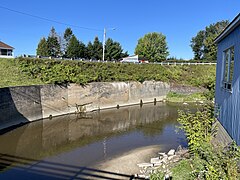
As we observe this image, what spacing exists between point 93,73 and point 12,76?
A: 7.60m

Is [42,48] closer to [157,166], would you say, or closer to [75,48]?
[75,48]

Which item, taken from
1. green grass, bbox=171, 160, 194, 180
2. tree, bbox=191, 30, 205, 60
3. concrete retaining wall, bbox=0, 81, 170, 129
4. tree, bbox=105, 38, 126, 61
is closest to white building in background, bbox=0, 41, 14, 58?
concrete retaining wall, bbox=0, 81, 170, 129

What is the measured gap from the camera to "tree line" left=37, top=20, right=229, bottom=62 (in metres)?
39.8

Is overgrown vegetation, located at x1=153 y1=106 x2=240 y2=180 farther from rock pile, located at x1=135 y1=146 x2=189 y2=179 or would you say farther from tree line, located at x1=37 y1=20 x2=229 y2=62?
tree line, located at x1=37 y1=20 x2=229 y2=62

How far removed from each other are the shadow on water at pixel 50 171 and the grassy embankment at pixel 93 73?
8.88 m

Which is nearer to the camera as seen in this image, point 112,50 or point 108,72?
point 108,72

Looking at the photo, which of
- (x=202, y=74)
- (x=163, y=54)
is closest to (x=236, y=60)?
(x=202, y=74)

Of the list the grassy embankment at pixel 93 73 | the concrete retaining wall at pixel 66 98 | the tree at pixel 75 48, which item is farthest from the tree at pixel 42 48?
the concrete retaining wall at pixel 66 98

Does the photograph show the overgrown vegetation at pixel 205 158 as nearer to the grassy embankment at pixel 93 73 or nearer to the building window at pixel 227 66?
the building window at pixel 227 66

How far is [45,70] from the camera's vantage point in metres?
19.1

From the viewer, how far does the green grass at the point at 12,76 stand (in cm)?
1728

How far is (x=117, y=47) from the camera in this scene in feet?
150

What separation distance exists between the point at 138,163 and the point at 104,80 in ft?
49.3

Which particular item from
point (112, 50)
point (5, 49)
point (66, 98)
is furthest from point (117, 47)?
point (66, 98)
